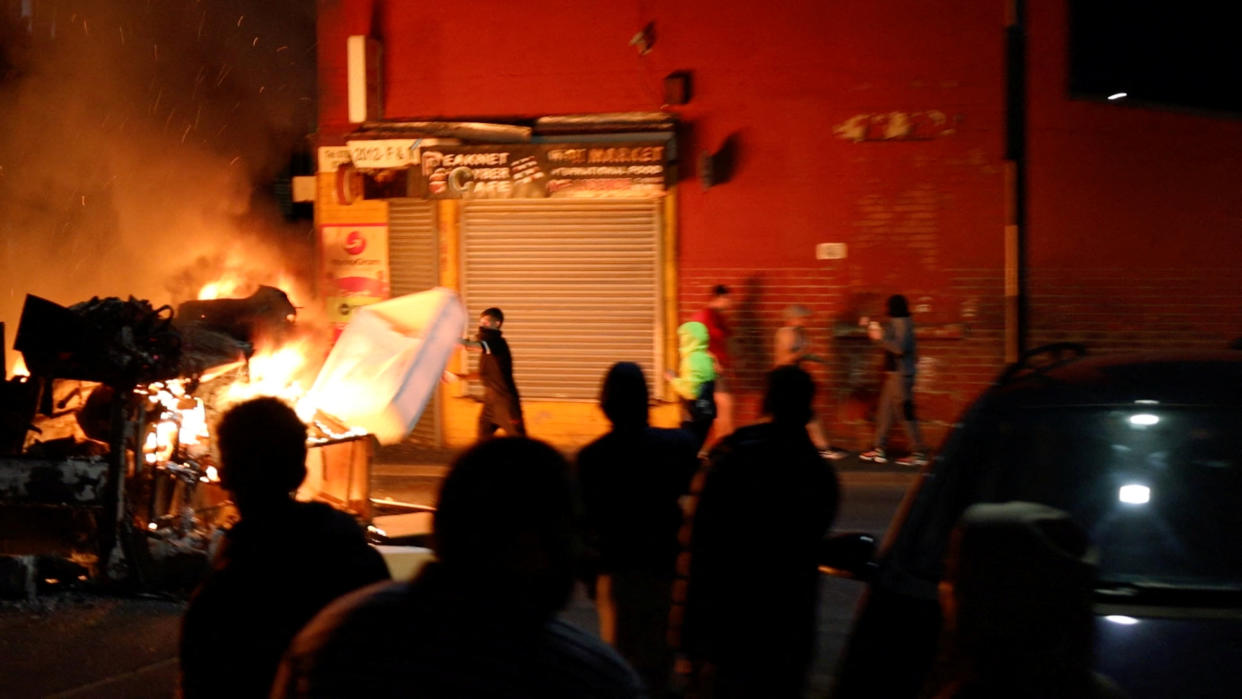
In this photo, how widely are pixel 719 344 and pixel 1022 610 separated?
37.9 feet

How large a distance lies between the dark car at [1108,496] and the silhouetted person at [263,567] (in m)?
1.31

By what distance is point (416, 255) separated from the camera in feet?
52.2

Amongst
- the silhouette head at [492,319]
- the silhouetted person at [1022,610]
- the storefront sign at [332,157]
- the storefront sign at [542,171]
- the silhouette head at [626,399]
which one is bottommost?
the silhouetted person at [1022,610]

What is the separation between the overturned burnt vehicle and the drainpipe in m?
7.03

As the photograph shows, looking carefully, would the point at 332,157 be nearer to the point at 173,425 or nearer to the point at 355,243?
the point at 355,243

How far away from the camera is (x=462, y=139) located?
1538 centimetres

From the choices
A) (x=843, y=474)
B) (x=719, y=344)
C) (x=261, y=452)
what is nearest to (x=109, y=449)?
(x=261, y=452)

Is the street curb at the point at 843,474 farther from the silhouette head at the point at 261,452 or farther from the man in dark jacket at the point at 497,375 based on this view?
the silhouette head at the point at 261,452

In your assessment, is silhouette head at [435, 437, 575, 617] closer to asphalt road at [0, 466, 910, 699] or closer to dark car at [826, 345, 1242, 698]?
dark car at [826, 345, 1242, 698]

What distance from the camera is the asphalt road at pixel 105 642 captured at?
6.48m

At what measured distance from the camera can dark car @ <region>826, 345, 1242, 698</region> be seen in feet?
11.0

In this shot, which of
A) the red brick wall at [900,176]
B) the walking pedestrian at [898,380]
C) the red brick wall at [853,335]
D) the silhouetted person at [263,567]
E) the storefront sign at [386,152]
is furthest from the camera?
the storefront sign at [386,152]

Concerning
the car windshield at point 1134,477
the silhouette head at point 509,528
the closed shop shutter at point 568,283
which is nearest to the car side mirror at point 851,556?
the car windshield at point 1134,477

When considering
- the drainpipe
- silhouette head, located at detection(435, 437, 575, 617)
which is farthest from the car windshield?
the drainpipe
